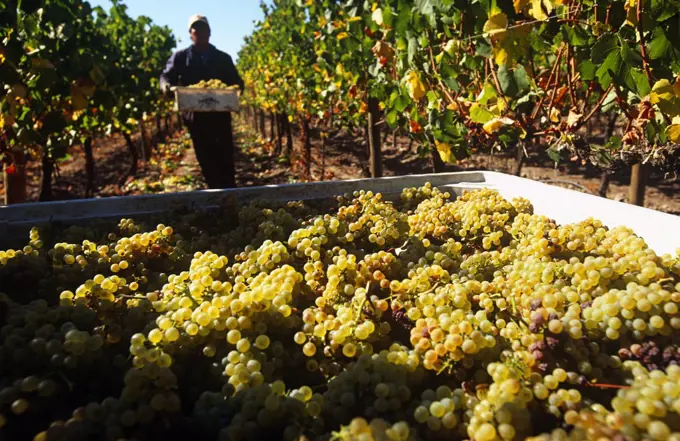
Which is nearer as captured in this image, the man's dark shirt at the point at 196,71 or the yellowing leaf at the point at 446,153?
the yellowing leaf at the point at 446,153

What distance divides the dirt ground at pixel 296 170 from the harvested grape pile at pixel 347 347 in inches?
195

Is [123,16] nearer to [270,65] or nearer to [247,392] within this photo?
[270,65]

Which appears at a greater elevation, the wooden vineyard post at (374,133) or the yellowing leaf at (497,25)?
the yellowing leaf at (497,25)

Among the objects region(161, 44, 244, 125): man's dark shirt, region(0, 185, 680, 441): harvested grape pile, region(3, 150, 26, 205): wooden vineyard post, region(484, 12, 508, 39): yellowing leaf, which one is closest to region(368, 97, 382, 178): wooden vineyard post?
region(161, 44, 244, 125): man's dark shirt

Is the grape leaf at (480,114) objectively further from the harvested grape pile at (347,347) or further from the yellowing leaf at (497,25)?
the harvested grape pile at (347,347)

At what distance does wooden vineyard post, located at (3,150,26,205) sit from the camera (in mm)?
3821

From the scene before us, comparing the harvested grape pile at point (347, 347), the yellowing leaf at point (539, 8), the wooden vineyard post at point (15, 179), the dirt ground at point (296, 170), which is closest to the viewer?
the harvested grape pile at point (347, 347)

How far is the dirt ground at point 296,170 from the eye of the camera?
7246 millimetres

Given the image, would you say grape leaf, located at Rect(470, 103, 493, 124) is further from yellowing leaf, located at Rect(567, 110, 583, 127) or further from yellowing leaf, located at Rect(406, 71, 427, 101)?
yellowing leaf, located at Rect(406, 71, 427, 101)

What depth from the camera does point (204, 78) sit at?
15.8 ft

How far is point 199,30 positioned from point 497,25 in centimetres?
383

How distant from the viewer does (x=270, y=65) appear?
11539mm

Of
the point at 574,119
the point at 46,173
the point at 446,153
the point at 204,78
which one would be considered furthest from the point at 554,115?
the point at 46,173

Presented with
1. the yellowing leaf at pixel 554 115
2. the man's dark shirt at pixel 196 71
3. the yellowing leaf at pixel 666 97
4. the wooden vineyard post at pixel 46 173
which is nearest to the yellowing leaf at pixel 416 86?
the yellowing leaf at pixel 554 115
